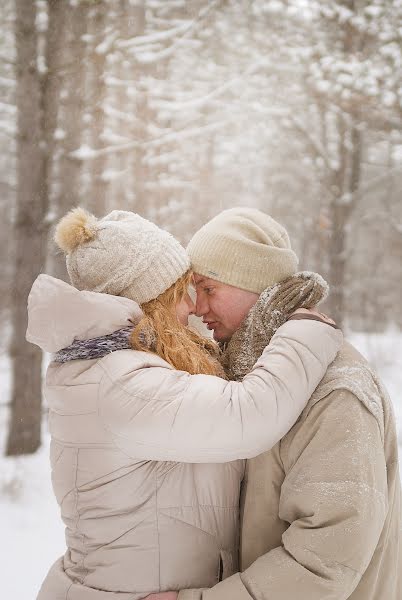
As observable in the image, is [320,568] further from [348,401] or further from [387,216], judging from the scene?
[387,216]

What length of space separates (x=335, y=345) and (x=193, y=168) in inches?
467

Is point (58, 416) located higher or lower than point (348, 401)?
lower

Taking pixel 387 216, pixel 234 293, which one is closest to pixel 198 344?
pixel 234 293

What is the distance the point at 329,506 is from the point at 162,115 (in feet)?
24.6

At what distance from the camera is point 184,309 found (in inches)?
90.5

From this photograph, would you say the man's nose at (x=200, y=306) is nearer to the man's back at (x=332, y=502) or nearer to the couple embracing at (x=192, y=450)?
the couple embracing at (x=192, y=450)

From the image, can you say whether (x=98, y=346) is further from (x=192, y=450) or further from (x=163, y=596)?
(x=163, y=596)

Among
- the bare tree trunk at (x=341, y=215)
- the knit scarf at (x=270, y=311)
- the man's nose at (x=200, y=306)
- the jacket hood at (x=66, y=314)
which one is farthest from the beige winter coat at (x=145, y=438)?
the bare tree trunk at (x=341, y=215)

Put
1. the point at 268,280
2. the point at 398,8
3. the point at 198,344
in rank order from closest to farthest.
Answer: the point at 198,344
the point at 268,280
the point at 398,8

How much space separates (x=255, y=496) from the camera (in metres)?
1.98

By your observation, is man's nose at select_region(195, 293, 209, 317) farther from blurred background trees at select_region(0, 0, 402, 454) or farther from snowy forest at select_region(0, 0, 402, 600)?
blurred background trees at select_region(0, 0, 402, 454)

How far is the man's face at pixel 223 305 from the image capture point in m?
2.47

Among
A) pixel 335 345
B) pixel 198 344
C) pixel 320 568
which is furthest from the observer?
pixel 198 344

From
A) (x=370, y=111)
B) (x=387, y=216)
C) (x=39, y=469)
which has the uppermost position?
(x=370, y=111)
